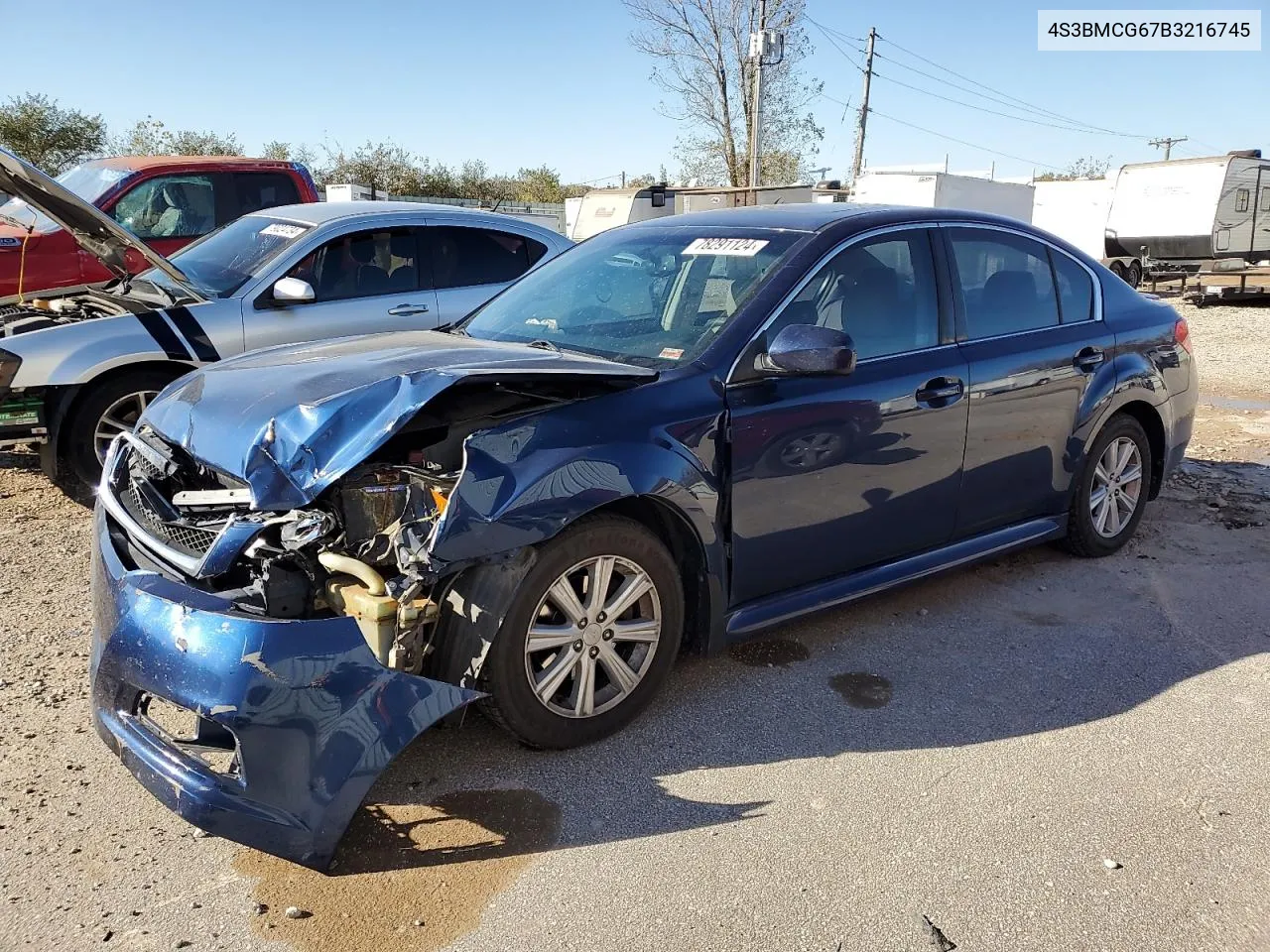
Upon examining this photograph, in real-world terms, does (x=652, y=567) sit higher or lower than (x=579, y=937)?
higher

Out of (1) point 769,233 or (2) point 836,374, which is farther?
(1) point 769,233

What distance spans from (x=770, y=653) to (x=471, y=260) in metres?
4.11

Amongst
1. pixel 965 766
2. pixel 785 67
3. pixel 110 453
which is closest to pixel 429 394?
pixel 110 453

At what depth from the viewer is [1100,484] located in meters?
5.32

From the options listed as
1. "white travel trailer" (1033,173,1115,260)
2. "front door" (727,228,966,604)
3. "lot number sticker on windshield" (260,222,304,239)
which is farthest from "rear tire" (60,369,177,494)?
"white travel trailer" (1033,173,1115,260)

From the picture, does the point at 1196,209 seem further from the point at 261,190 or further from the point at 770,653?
the point at 770,653

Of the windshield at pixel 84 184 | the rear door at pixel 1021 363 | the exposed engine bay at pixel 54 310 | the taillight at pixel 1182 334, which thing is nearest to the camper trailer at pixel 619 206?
the windshield at pixel 84 184

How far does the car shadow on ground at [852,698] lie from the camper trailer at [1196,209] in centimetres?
2114

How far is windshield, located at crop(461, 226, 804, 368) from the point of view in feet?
12.6

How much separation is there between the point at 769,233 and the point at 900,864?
244 centimetres

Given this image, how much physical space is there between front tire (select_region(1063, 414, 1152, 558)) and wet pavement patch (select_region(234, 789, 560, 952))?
341cm

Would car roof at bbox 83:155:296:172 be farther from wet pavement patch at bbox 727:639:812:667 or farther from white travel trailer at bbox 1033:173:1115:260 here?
white travel trailer at bbox 1033:173:1115:260

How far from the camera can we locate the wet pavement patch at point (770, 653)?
13.6 feet

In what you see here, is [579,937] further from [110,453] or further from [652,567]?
[110,453]
